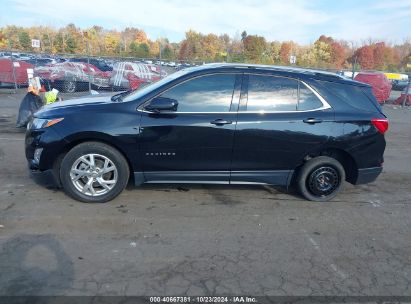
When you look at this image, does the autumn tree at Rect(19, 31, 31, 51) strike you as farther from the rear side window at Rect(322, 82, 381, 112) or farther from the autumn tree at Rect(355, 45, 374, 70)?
the rear side window at Rect(322, 82, 381, 112)

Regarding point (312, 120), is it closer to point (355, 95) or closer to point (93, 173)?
point (355, 95)

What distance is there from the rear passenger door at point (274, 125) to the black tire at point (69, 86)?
14428 millimetres

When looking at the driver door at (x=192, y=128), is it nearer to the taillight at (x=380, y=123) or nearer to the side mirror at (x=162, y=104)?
the side mirror at (x=162, y=104)

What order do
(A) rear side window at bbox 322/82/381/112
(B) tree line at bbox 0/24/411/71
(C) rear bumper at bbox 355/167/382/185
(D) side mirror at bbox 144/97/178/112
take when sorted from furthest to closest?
(B) tree line at bbox 0/24/411/71 → (C) rear bumper at bbox 355/167/382/185 → (A) rear side window at bbox 322/82/381/112 → (D) side mirror at bbox 144/97/178/112

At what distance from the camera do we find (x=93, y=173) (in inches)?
173

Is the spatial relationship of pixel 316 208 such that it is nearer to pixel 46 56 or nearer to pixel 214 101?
pixel 214 101

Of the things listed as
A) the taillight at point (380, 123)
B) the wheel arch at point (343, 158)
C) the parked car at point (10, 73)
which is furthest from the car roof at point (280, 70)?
the parked car at point (10, 73)

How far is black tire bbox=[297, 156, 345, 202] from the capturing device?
4777mm

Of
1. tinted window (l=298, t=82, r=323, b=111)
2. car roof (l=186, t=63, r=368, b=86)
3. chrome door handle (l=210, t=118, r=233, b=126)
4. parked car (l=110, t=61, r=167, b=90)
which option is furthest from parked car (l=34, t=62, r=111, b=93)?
tinted window (l=298, t=82, r=323, b=111)

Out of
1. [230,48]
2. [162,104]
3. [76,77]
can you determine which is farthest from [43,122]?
[230,48]

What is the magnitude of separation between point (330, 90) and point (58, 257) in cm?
370

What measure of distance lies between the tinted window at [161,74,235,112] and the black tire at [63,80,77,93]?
1411 cm

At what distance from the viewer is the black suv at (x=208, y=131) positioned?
4.33 meters

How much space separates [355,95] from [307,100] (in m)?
0.72
